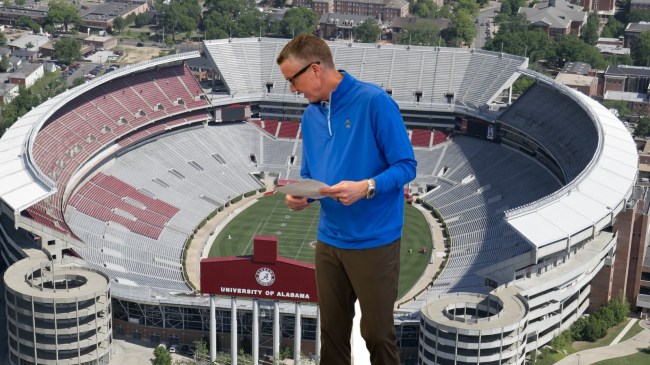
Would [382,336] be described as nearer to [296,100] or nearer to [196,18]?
[296,100]

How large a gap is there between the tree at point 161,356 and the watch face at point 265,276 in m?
7.95

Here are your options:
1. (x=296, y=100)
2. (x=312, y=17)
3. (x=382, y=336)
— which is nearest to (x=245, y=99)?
(x=296, y=100)

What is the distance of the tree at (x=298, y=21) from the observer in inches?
5792

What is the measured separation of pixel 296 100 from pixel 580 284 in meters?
41.9

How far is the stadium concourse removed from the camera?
6119 cm

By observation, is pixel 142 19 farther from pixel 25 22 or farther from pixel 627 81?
pixel 627 81

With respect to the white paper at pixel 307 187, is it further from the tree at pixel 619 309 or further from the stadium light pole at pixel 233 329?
the tree at pixel 619 309

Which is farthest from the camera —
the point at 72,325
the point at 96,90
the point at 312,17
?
the point at 312,17

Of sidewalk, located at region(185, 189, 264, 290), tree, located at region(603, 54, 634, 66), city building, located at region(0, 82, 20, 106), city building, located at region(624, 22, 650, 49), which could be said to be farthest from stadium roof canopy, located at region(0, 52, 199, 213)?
city building, located at region(624, 22, 650, 49)

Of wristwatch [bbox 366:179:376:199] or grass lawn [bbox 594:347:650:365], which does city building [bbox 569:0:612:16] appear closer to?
grass lawn [bbox 594:347:650:365]

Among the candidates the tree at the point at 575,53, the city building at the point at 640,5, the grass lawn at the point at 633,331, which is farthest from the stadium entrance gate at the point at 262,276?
the city building at the point at 640,5

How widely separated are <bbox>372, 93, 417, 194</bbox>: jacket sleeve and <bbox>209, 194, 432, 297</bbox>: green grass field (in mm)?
60680

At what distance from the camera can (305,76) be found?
10.8 m

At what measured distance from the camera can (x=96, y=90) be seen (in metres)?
91.0
